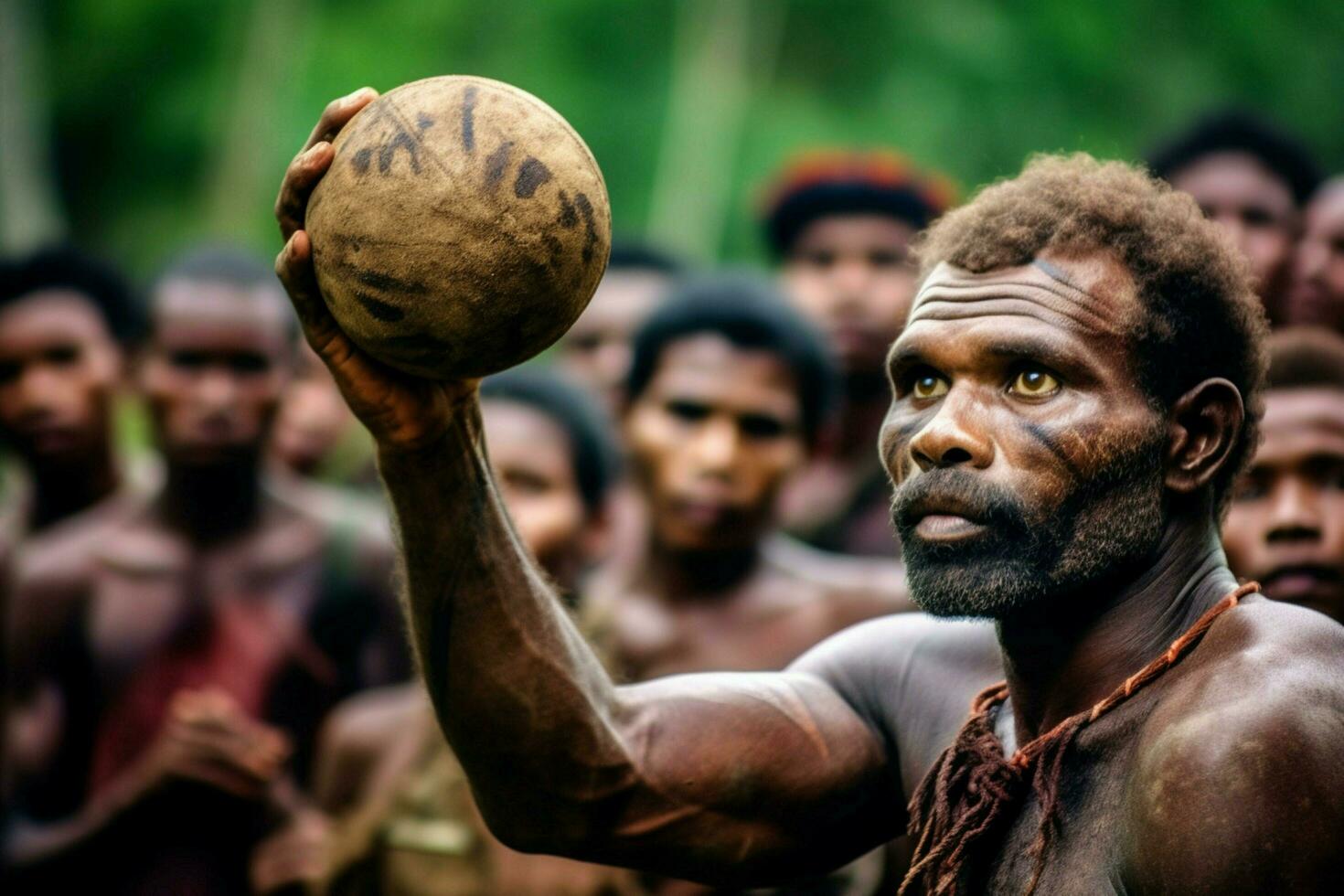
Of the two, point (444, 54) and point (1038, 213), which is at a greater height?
point (1038, 213)

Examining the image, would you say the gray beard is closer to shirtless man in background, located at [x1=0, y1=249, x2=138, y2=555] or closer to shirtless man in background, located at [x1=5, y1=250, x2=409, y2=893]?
shirtless man in background, located at [x1=5, y1=250, x2=409, y2=893]

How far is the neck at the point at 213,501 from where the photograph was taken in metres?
7.01

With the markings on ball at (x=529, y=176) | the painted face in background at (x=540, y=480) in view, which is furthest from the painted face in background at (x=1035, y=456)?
the painted face in background at (x=540, y=480)

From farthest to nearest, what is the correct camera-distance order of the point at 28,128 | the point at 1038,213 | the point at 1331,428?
the point at 28,128
the point at 1331,428
the point at 1038,213

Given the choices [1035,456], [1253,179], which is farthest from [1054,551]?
[1253,179]

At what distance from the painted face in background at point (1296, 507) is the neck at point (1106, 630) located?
4.01 ft

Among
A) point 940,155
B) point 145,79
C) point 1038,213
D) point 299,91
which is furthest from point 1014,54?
point 1038,213

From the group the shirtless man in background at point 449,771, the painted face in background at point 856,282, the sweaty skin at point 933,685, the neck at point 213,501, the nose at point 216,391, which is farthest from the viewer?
the painted face in background at point 856,282

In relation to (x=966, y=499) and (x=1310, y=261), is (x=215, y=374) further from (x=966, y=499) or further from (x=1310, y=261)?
(x=966, y=499)

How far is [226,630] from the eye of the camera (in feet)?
22.4

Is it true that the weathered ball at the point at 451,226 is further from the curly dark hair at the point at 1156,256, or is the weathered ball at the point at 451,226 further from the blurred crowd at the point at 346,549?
the blurred crowd at the point at 346,549

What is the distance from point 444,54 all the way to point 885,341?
12237 mm

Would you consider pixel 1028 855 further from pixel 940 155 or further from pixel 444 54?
pixel 444 54

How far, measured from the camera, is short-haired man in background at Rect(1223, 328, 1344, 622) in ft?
15.2
